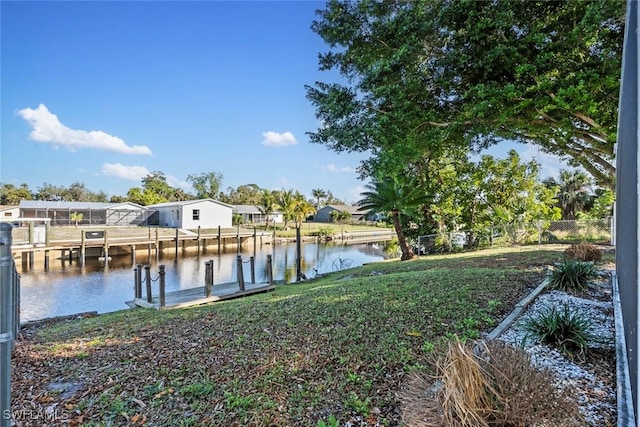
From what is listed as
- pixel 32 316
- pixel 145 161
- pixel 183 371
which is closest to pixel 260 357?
pixel 183 371

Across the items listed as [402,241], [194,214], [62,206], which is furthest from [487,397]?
[62,206]

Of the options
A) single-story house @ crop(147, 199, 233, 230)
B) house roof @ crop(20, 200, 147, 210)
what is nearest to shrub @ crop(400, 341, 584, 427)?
single-story house @ crop(147, 199, 233, 230)

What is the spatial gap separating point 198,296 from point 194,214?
2641 cm

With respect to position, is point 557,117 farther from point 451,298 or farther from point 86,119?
point 86,119

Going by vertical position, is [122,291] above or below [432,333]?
below

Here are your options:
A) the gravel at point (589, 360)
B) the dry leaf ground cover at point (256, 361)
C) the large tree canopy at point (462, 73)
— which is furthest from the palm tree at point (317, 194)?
the gravel at point (589, 360)

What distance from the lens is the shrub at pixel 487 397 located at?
5.70 feet

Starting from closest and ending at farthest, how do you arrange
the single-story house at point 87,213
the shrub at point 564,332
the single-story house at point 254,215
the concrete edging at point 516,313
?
the shrub at point 564,332
the concrete edging at point 516,313
the single-story house at point 87,213
the single-story house at point 254,215

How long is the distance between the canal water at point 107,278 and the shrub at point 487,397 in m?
11.1

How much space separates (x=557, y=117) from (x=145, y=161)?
5878cm

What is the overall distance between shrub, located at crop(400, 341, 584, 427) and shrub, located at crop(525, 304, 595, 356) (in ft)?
4.84

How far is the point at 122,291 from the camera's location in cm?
1352

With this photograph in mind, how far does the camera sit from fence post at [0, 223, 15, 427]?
1.56 metres

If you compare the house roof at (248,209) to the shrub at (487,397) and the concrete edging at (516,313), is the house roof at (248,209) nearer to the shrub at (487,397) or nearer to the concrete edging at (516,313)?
the concrete edging at (516,313)
